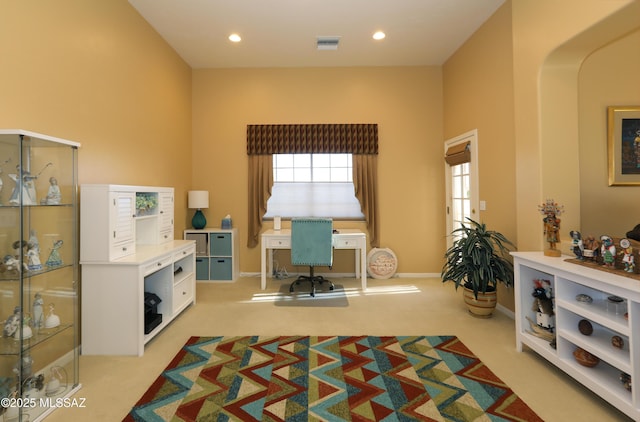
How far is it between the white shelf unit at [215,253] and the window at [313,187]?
750mm

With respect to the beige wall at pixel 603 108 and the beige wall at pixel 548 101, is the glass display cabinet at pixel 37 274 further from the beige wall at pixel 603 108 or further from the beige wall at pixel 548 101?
the beige wall at pixel 603 108

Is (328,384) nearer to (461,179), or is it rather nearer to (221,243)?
(221,243)

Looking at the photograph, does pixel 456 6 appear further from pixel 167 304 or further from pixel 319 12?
pixel 167 304

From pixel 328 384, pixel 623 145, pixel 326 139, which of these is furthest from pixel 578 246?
pixel 326 139

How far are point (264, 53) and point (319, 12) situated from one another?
1.25 m

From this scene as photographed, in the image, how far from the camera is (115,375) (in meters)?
2.15

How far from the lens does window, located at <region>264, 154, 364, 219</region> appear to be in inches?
191

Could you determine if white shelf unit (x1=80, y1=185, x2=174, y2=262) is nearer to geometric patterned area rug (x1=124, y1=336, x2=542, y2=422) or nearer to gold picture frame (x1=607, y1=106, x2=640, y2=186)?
geometric patterned area rug (x1=124, y1=336, x2=542, y2=422)

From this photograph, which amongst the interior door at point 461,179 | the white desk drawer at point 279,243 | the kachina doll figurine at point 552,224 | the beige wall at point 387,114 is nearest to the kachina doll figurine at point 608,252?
the kachina doll figurine at point 552,224

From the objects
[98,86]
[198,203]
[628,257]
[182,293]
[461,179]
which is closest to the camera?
[628,257]

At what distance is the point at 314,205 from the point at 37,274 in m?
3.46

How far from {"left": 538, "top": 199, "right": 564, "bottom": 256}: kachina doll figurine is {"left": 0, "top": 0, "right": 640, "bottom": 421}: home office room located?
0.02m

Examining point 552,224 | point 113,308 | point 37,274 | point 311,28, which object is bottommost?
point 113,308

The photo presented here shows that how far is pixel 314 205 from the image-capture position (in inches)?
191
